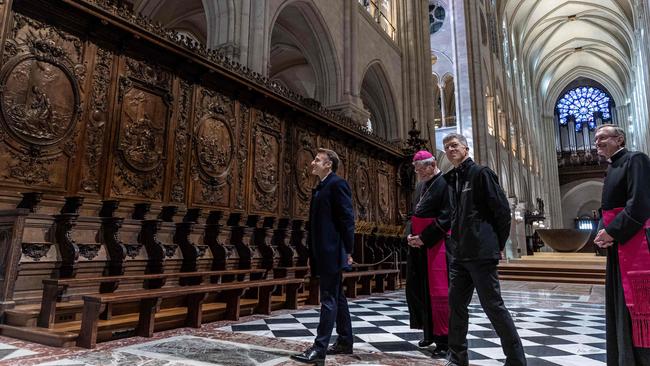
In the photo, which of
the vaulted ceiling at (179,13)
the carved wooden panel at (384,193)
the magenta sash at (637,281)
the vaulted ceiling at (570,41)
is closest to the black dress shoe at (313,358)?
the magenta sash at (637,281)

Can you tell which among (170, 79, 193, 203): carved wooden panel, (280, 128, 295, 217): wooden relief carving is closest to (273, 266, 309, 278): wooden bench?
(170, 79, 193, 203): carved wooden panel

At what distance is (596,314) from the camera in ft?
17.3

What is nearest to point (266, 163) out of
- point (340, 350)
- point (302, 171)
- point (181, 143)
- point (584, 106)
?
point (302, 171)

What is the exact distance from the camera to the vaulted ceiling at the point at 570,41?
31844 mm

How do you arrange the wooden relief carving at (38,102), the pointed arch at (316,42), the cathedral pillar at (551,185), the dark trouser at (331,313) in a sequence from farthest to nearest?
the cathedral pillar at (551,185) < the pointed arch at (316,42) < the wooden relief carving at (38,102) < the dark trouser at (331,313)

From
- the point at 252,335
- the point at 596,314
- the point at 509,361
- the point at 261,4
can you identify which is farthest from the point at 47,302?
the point at 261,4

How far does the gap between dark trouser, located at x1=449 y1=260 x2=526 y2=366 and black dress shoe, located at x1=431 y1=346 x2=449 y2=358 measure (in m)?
0.38

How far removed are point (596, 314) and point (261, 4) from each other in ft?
24.4

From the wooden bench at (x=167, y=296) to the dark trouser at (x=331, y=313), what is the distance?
4.72ft

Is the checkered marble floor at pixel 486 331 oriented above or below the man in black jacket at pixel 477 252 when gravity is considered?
below

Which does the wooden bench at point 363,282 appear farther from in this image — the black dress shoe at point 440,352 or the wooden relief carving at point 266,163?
the black dress shoe at point 440,352

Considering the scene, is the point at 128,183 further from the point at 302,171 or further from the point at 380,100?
the point at 380,100

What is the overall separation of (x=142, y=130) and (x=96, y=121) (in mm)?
577

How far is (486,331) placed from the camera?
13.1ft
